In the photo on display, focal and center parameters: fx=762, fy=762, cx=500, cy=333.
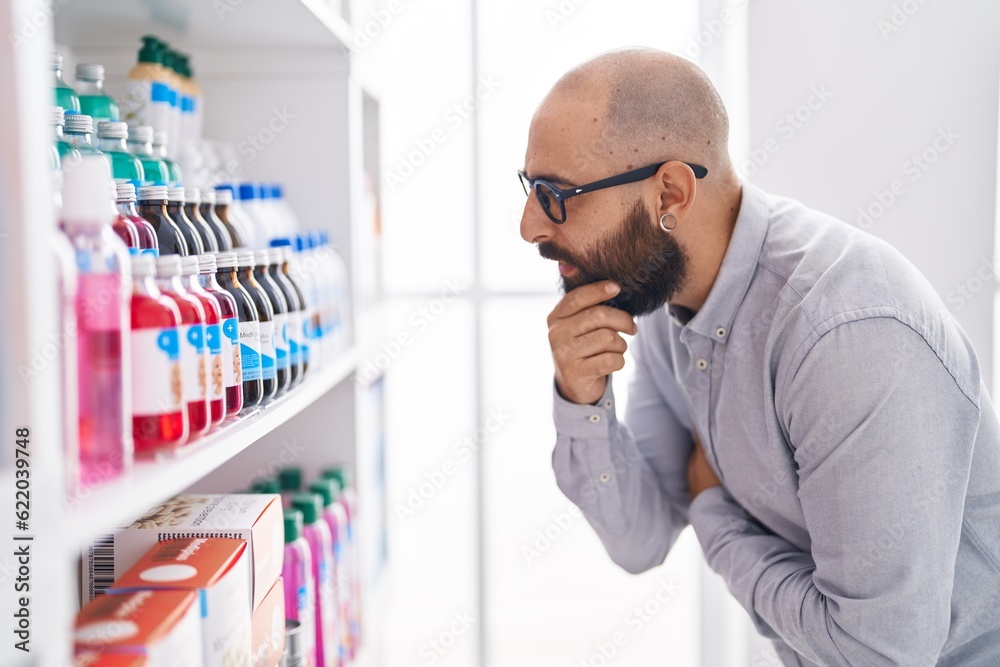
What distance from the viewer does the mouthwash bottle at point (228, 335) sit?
89 cm

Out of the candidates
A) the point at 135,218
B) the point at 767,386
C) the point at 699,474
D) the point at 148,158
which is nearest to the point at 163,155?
the point at 148,158

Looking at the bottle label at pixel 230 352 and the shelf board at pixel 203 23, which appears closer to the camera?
the bottle label at pixel 230 352

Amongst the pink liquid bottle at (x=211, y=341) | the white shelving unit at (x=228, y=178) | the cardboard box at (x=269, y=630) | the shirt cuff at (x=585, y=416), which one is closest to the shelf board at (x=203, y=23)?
the white shelving unit at (x=228, y=178)

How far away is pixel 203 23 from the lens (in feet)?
4.27

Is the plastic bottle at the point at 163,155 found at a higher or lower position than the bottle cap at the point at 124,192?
higher

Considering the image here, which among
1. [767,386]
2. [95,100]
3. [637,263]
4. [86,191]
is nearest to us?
[86,191]

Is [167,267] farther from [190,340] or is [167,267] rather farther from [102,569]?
[102,569]

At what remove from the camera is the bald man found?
104 cm

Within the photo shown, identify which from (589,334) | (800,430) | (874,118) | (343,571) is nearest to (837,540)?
(800,430)

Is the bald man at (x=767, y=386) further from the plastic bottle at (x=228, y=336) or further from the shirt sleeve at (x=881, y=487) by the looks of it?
the plastic bottle at (x=228, y=336)

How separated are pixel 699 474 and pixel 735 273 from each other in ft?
1.41

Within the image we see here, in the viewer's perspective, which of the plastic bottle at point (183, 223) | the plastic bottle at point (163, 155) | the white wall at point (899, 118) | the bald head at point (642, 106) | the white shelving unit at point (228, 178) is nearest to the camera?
the white shelving unit at point (228, 178)

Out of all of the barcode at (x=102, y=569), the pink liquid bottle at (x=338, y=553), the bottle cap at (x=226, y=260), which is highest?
the bottle cap at (x=226, y=260)

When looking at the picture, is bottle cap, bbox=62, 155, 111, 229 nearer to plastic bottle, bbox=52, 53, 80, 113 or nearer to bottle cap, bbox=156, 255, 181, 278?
bottle cap, bbox=156, 255, 181, 278
